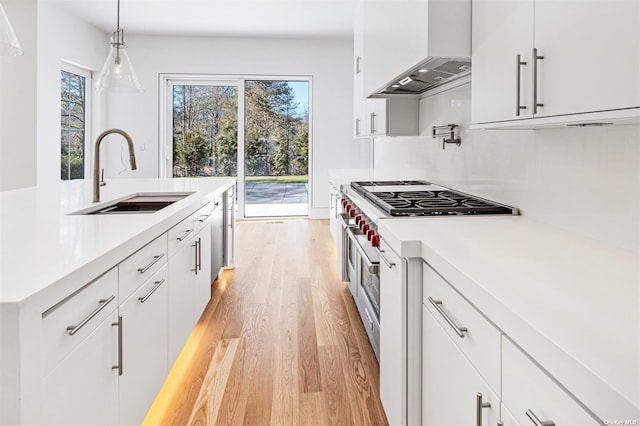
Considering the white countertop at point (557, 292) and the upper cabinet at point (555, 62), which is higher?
the upper cabinet at point (555, 62)

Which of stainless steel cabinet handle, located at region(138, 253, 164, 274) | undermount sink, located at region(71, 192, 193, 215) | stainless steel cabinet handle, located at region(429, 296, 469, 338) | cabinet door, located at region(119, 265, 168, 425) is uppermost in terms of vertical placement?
undermount sink, located at region(71, 192, 193, 215)

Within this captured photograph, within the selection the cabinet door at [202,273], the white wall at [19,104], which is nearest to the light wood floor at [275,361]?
the cabinet door at [202,273]

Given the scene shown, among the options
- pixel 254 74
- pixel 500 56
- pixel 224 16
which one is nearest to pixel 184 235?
pixel 500 56

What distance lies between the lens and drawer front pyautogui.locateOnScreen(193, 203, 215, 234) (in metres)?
2.32

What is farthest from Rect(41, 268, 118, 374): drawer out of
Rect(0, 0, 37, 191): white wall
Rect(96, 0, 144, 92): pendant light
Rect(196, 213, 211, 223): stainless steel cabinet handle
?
Rect(0, 0, 37, 191): white wall

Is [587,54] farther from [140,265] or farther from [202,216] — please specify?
[202,216]

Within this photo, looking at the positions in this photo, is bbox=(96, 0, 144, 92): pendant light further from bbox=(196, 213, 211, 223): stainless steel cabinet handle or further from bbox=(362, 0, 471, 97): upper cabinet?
bbox=(362, 0, 471, 97): upper cabinet

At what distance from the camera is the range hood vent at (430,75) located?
5.73ft

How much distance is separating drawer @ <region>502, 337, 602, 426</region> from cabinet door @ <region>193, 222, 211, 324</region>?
181 centimetres

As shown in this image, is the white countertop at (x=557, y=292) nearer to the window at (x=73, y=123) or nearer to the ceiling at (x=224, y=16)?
the ceiling at (x=224, y=16)

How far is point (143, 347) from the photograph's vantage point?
145cm

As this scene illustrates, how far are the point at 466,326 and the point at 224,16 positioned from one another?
5621 millimetres

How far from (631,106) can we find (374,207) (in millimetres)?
1176

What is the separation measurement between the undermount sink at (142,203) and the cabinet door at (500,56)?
1751 millimetres
